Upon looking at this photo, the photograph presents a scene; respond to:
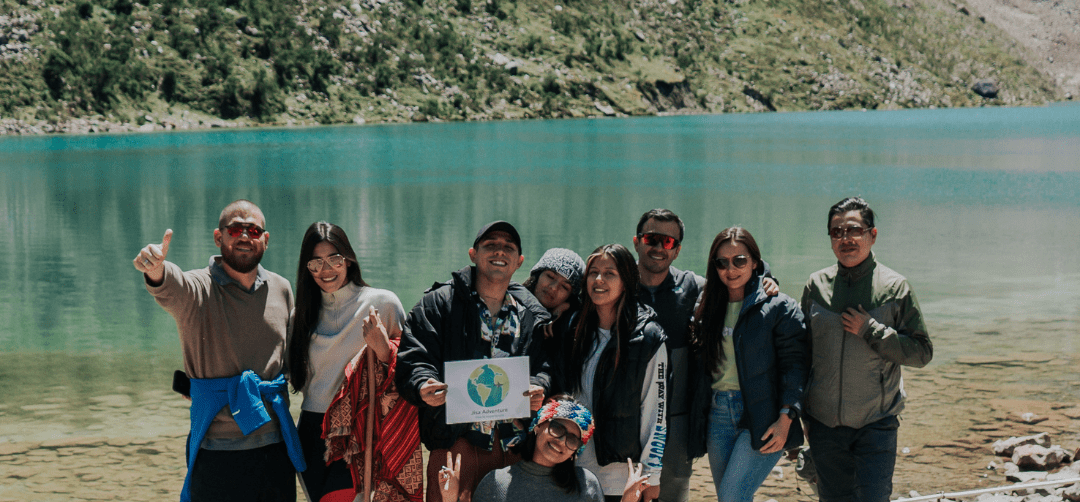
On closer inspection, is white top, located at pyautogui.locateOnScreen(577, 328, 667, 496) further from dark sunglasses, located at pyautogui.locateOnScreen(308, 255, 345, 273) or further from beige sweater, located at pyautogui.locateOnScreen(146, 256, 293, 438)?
beige sweater, located at pyautogui.locateOnScreen(146, 256, 293, 438)

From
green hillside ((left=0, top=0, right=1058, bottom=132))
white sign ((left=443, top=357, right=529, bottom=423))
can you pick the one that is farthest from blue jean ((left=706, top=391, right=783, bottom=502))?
green hillside ((left=0, top=0, right=1058, bottom=132))

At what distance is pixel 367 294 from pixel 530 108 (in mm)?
108622

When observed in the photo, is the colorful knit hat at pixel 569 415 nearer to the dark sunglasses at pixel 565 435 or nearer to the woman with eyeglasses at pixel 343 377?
the dark sunglasses at pixel 565 435

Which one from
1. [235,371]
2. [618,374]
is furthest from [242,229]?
[618,374]

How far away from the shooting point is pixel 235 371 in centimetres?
460

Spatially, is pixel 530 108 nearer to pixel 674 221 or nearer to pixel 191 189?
pixel 191 189

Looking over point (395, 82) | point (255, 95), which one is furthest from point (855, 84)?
point (255, 95)

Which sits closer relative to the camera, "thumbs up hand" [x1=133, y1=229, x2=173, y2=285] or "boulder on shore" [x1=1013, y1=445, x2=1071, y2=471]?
"thumbs up hand" [x1=133, y1=229, x2=173, y2=285]

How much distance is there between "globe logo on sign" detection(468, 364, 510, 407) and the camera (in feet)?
14.1

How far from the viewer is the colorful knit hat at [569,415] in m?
4.30

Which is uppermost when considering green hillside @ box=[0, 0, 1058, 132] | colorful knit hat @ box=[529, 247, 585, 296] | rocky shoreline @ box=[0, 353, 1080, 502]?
green hillside @ box=[0, 0, 1058, 132]

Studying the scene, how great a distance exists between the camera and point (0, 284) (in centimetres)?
1758

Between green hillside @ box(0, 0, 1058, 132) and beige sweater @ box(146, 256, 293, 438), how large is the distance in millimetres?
83517

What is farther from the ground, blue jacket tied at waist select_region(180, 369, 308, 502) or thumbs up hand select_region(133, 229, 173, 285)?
thumbs up hand select_region(133, 229, 173, 285)
